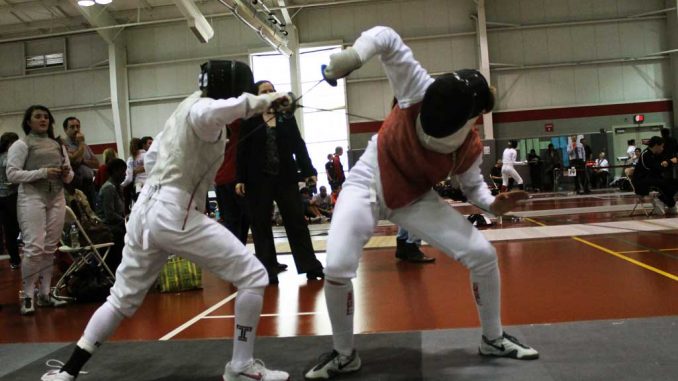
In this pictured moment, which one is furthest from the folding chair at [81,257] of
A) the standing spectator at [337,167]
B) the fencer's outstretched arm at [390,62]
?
the standing spectator at [337,167]

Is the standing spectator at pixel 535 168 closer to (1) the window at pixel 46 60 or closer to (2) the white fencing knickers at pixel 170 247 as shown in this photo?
(1) the window at pixel 46 60

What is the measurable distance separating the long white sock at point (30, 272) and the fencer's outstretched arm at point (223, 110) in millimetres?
2662

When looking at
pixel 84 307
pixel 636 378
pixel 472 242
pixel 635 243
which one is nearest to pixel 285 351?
pixel 472 242

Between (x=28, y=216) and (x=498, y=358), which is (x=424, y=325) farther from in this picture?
(x=28, y=216)

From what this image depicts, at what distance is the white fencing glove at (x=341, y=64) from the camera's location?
206 cm

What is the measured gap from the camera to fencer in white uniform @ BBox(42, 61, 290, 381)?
2219 mm

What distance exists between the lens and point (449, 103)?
2195 mm

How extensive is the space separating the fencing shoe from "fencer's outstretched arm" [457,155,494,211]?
865 millimetres

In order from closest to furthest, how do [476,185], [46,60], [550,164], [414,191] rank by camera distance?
1. [414,191]
2. [476,185]
3. [550,164]
4. [46,60]

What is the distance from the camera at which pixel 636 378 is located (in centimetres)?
203

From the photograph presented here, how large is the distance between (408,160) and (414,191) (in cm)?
15

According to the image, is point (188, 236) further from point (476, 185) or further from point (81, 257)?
point (81, 257)

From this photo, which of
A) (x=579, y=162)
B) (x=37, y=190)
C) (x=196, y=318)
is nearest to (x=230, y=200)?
(x=37, y=190)

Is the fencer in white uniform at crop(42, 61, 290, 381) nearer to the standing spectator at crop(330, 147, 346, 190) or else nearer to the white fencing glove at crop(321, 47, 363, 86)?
the white fencing glove at crop(321, 47, 363, 86)
